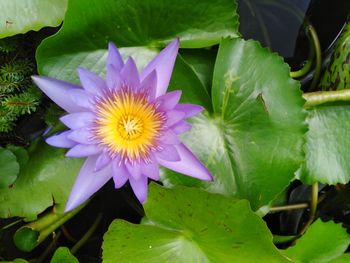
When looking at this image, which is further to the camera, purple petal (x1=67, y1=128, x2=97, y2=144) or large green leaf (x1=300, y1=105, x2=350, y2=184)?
large green leaf (x1=300, y1=105, x2=350, y2=184)

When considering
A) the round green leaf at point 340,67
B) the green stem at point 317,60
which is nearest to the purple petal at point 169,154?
the round green leaf at point 340,67

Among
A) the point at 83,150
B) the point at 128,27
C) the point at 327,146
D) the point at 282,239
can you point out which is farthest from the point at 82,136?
the point at 282,239

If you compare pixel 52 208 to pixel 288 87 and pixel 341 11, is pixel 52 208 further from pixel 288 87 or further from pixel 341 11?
pixel 341 11

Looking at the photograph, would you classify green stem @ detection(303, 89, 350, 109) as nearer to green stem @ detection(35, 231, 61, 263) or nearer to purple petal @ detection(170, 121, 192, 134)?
purple petal @ detection(170, 121, 192, 134)

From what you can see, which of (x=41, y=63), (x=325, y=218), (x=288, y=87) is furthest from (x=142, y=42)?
(x=325, y=218)

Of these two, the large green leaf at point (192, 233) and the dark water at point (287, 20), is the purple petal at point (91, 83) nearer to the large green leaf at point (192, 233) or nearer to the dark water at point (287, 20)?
the large green leaf at point (192, 233)

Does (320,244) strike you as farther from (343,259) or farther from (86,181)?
(86,181)

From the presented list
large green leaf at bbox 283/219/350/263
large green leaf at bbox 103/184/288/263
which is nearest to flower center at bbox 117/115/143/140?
large green leaf at bbox 103/184/288/263
